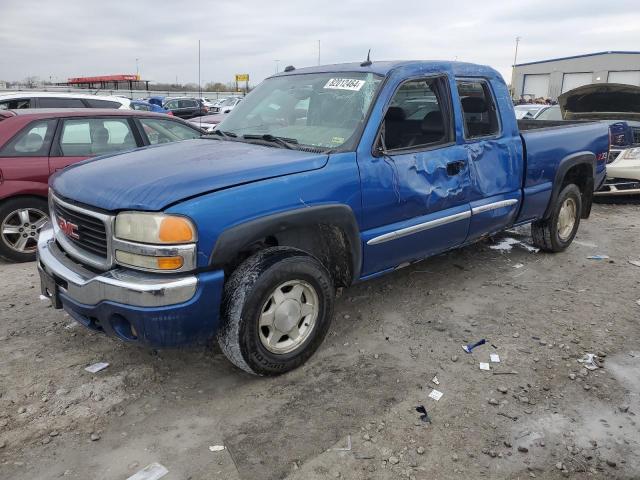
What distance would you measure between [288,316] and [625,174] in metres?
7.26

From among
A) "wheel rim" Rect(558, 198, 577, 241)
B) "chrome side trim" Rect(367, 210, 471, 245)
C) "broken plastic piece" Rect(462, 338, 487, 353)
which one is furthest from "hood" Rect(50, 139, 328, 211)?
"wheel rim" Rect(558, 198, 577, 241)

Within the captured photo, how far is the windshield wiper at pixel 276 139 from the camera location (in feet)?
11.3

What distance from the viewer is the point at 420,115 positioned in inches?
156

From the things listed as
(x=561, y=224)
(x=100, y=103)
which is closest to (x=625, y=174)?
(x=561, y=224)

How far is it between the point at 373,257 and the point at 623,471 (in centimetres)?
180

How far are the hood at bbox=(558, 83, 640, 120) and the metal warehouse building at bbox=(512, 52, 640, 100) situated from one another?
3680 centimetres

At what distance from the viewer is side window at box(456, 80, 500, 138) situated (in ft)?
13.6

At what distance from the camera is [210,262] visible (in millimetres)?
2684

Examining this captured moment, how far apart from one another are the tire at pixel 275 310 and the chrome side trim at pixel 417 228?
19.2 inches

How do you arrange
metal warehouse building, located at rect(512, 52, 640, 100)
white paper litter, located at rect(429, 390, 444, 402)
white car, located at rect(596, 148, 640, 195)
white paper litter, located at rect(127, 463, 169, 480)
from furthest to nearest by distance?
metal warehouse building, located at rect(512, 52, 640, 100), white car, located at rect(596, 148, 640, 195), white paper litter, located at rect(429, 390, 444, 402), white paper litter, located at rect(127, 463, 169, 480)

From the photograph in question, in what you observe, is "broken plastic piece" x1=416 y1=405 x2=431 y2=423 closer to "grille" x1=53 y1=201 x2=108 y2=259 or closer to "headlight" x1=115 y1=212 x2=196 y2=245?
"headlight" x1=115 y1=212 x2=196 y2=245

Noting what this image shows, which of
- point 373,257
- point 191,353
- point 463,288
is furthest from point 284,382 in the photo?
point 463,288

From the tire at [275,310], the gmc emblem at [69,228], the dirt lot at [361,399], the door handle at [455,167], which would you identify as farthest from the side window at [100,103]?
the tire at [275,310]

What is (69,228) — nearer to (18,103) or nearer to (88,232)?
(88,232)
